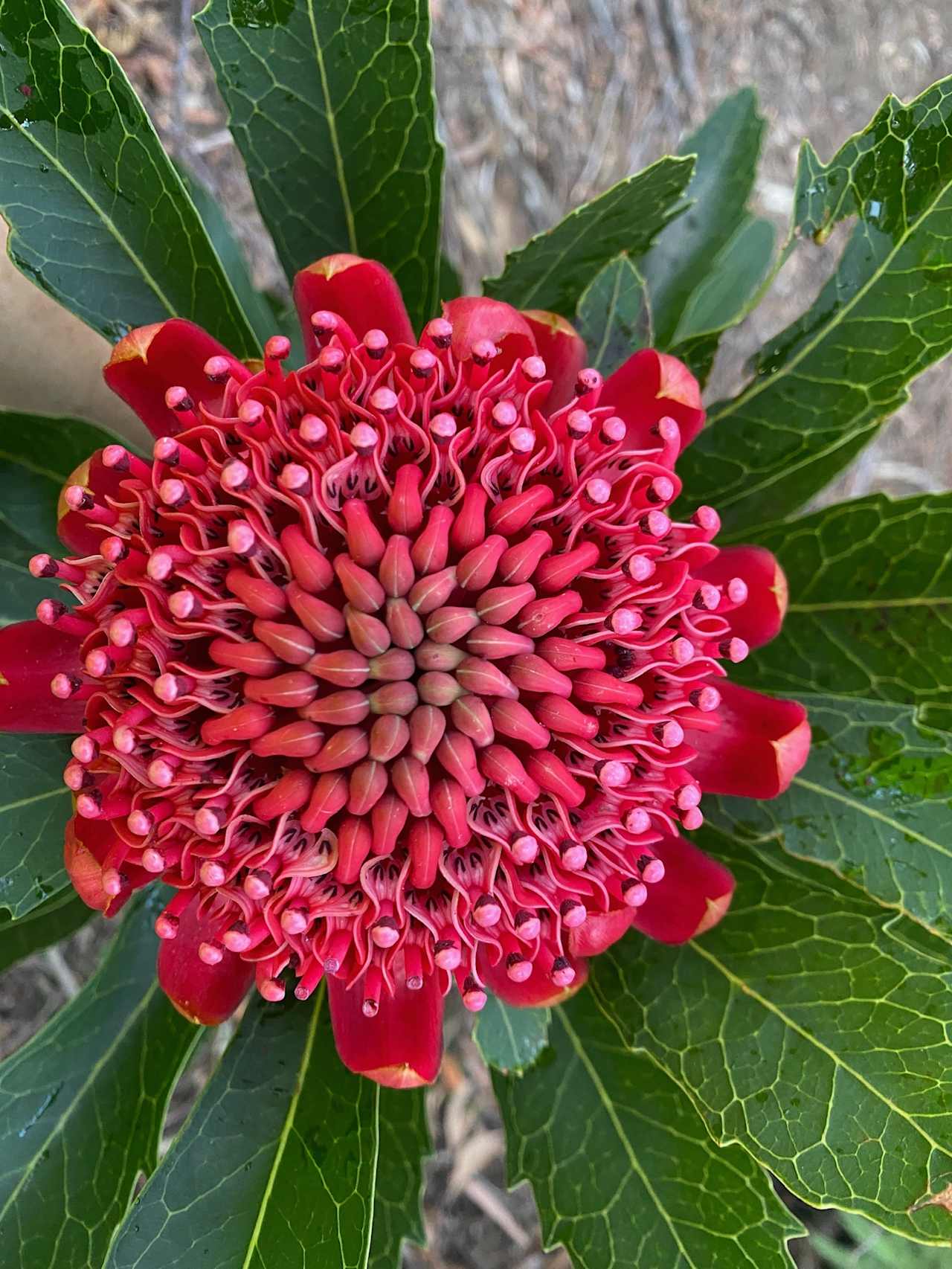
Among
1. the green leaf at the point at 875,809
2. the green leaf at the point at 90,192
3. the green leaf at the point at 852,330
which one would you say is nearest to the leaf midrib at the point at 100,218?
the green leaf at the point at 90,192

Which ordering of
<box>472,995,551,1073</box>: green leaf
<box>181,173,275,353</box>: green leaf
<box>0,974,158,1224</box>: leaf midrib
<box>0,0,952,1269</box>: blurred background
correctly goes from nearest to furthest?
<box>0,974,158,1224</box>: leaf midrib
<box>472,995,551,1073</box>: green leaf
<box>181,173,275,353</box>: green leaf
<box>0,0,952,1269</box>: blurred background

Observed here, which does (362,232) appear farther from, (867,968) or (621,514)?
(867,968)

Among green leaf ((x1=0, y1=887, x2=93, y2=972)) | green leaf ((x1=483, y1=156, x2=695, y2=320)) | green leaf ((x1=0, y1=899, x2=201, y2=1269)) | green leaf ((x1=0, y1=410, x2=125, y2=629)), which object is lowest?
green leaf ((x1=0, y1=899, x2=201, y2=1269))

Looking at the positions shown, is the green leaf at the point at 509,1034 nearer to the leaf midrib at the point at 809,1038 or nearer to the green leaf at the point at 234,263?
the leaf midrib at the point at 809,1038

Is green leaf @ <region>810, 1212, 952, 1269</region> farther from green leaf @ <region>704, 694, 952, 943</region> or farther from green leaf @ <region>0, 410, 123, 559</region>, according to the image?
green leaf @ <region>0, 410, 123, 559</region>

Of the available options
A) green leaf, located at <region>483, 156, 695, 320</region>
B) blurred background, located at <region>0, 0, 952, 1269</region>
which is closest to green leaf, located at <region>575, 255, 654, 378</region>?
green leaf, located at <region>483, 156, 695, 320</region>

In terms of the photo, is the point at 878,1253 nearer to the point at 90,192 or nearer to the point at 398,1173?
the point at 398,1173
